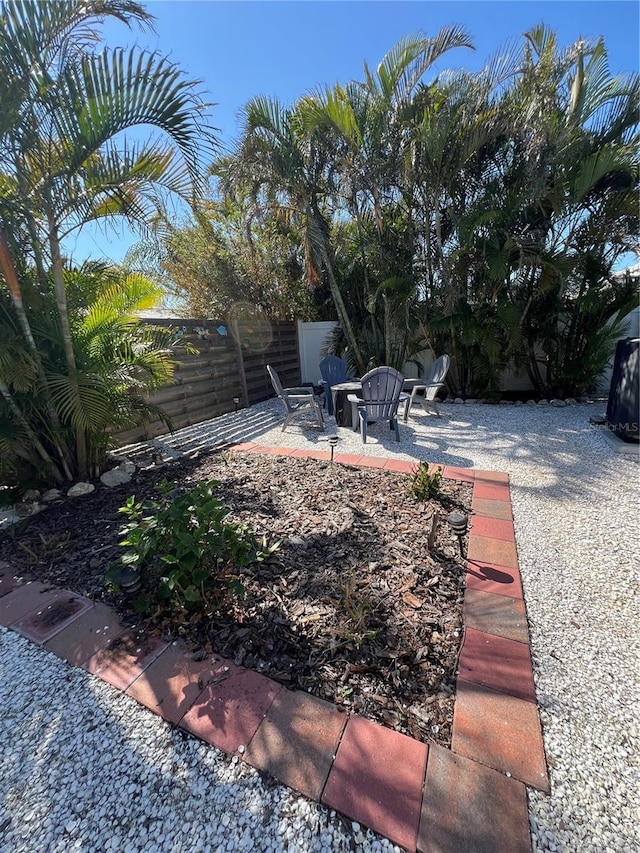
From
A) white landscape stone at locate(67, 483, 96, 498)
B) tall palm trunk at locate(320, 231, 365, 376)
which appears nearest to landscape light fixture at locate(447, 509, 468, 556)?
white landscape stone at locate(67, 483, 96, 498)

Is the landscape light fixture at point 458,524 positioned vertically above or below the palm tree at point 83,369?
below

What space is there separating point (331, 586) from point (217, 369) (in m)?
5.11

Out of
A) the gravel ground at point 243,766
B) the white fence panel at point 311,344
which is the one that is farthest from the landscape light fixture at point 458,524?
the white fence panel at point 311,344

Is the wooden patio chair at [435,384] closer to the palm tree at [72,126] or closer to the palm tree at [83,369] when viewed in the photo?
the palm tree at [83,369]

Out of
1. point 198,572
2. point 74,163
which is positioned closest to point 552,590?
point 198,572

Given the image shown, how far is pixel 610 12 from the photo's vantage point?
4.16 m

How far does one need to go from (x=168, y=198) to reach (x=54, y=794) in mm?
3803

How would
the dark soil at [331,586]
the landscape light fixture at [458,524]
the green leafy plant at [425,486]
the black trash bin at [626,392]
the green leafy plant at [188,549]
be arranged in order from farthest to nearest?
the black trash bin at [626,392]
the green leafy plant at [425,486]
the landscape light fixture at [458,524]
the green leafy plant at [188,549]
the dark soil at [331,586]

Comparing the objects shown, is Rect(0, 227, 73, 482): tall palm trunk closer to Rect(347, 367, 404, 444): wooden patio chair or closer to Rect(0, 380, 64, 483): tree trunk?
Rect(0, 380, 64, 483): tree trunk

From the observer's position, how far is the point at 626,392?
13.0 feet

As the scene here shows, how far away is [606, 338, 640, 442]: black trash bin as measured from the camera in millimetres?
3810

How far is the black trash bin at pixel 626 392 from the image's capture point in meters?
3.81

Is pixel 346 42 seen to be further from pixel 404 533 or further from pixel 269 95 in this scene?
pixel 404 533

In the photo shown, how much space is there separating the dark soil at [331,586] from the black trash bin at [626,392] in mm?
2549
